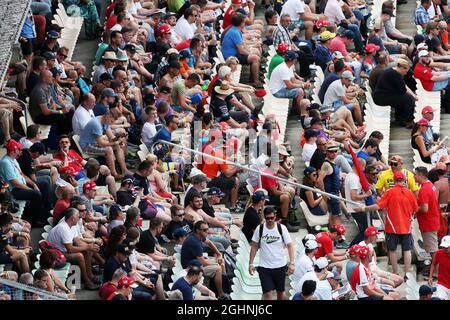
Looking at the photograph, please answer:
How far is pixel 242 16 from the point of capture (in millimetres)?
30938

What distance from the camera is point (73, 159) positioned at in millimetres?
26141

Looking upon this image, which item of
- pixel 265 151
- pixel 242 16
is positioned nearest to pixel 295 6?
pixel 242 16

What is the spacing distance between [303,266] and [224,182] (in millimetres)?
2675

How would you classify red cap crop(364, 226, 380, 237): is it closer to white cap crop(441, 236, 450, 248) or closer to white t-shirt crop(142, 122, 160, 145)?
white cap crop(441, 236, 450, 248)

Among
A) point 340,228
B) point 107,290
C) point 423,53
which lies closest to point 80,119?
point 340,228

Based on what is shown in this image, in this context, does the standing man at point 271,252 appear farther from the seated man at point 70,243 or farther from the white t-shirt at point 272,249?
the seated man at point 70,243

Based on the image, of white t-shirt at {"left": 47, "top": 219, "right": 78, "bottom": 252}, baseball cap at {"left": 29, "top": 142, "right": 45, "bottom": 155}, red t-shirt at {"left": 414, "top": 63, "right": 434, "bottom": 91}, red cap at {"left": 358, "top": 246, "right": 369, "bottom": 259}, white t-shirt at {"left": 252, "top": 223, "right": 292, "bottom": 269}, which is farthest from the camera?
red t-shirt at {"left": 414, "top": 63, "right": 434, "bottom": 91}

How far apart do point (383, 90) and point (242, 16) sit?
2622mm

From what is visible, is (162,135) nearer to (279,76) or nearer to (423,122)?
(279,76)

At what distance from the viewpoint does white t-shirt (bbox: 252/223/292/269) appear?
81.7 feet

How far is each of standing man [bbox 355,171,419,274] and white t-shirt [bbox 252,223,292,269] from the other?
75.5 inches

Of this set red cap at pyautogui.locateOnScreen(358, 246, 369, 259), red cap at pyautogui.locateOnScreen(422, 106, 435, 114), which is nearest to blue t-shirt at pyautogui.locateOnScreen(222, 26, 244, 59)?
red cap at pyautogui.locateOnScreen(422, 106, 435, 114)
